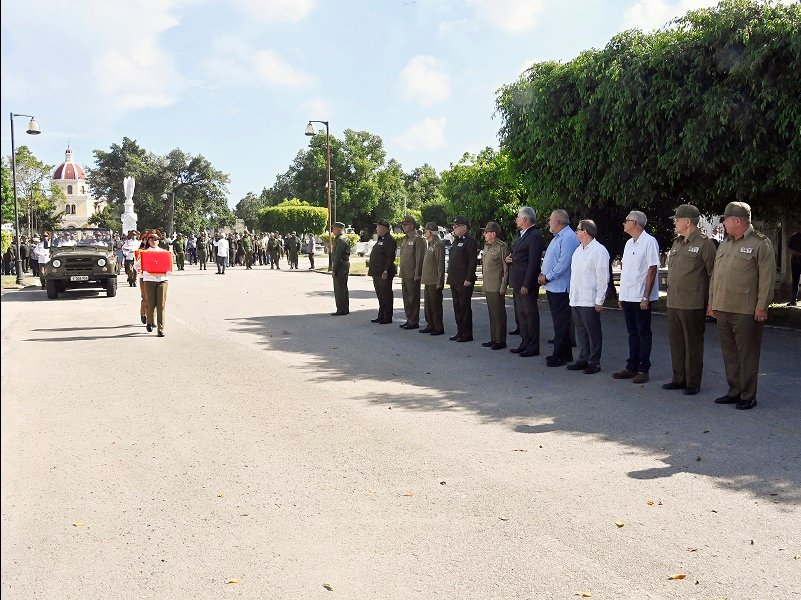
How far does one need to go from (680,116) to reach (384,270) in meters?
5.81

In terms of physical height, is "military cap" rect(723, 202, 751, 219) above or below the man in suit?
above

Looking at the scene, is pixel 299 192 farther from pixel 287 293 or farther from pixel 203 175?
pixel 287 293

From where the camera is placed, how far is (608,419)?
7672mm

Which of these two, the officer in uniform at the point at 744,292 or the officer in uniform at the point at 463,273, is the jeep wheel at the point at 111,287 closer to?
the officer in uniform at the point at 463,273

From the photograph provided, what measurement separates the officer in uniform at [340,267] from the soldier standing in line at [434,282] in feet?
9.76

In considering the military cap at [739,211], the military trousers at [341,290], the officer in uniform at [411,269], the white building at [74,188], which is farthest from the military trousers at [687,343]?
the white building at [74,188]

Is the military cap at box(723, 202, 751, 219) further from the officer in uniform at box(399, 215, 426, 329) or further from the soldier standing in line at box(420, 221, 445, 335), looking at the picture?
the officer in uniform at box(399, 215, 426, 329)

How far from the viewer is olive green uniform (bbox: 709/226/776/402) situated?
7.98 metres

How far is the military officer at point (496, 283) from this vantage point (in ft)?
40.5

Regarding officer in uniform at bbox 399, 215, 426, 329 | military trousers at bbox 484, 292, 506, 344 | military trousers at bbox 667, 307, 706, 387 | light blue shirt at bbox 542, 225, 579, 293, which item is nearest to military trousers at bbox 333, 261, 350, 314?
officer in uniform at bbox 399, 215, 426, 329

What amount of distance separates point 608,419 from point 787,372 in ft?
11.9

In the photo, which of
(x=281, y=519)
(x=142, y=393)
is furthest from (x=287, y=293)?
(x=281, y=519)

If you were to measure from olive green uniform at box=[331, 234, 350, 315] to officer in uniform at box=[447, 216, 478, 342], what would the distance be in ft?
12.9

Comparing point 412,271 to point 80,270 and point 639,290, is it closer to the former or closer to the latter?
point 639,290
